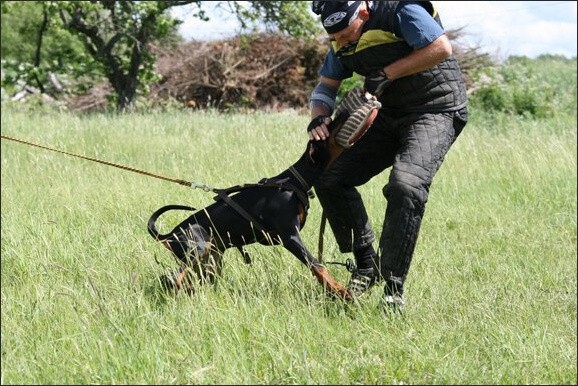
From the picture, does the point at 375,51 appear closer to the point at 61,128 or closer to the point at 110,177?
the point at 110,177

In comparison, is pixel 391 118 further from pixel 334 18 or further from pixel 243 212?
pixel 243 212

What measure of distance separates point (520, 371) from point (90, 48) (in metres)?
15.3

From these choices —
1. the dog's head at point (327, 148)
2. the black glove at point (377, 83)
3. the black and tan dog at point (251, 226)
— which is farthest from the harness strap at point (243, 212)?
the black glove at point (377, 83)

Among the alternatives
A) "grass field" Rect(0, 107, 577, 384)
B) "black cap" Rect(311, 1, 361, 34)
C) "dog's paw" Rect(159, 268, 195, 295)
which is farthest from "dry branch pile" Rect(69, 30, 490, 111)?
"dog's paw" Rect(159, 268, 195, 295)

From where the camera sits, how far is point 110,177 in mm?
7605

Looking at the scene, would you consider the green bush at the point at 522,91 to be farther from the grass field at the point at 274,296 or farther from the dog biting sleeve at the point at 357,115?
the dog biting sleeve at the point at 357,115

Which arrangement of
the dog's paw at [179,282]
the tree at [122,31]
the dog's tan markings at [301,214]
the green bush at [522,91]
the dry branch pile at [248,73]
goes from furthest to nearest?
the dry branch pile at [248,73] < the green bush at [522,91] < the tree at [122,31] < the dog's tan markings at [301,214] < the dog's paw at [179,282]

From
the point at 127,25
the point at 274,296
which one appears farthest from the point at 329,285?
the point at 127,25

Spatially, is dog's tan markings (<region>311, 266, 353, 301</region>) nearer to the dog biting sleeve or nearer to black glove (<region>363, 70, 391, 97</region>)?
the dog biting sleeve

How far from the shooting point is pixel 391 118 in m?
4.49

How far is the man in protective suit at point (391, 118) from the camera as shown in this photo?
161 inches

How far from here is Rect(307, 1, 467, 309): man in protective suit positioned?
4090mm

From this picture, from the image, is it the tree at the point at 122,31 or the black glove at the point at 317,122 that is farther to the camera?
the tree at the point at 122,31

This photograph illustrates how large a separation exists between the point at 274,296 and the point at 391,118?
123cm
